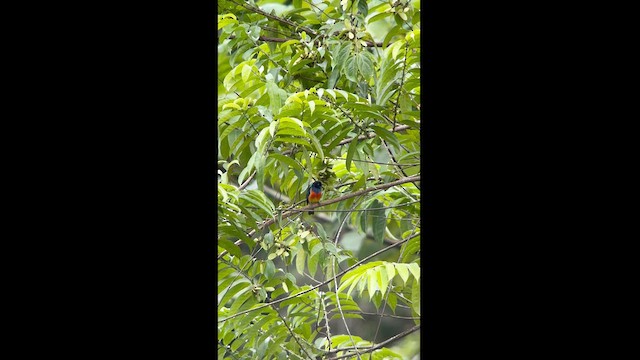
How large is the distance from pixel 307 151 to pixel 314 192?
0.18 meters

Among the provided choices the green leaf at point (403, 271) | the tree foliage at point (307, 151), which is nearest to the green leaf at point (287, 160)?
the tree foliage at point (307, 151)

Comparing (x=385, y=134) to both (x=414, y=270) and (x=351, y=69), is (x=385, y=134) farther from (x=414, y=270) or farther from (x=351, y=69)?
(x=414, y=270)

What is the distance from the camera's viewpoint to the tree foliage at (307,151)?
1534 millimetres

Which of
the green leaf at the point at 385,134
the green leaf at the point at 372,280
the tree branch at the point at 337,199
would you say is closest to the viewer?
the green leaf at the point at 372,280

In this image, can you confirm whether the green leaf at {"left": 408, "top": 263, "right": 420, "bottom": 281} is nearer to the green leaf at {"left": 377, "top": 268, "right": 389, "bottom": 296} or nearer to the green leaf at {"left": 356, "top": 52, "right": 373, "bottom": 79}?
the green leaf at {"left": 377, "top": 268, "right": 389, "bottom": 296}

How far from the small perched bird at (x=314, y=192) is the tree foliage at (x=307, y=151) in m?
0.02

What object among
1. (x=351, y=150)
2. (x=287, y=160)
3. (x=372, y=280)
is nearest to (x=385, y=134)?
(x=351, y=150)

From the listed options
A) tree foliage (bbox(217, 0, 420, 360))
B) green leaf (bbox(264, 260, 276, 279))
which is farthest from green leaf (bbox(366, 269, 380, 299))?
green leaf (bbox(264, 260, 276, 279))

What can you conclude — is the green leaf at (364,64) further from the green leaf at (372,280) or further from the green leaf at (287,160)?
the green leaf at (372,280)
